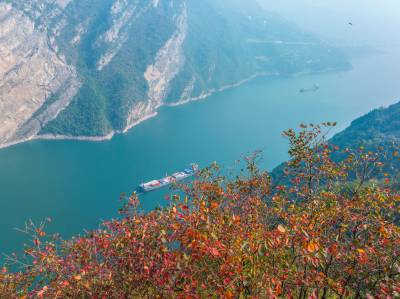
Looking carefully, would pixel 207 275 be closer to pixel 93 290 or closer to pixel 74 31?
pixel 93 290

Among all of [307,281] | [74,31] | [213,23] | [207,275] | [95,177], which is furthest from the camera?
[213,23]

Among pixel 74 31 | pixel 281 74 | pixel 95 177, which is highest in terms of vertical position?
pixel 74 31

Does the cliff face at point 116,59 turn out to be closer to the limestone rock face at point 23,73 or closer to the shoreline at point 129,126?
the limestone rock face at point 23,73

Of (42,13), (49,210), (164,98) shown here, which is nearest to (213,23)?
(164,98)

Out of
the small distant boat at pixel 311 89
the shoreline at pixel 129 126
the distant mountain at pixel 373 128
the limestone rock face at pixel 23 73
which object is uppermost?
the limestone rock face at pixel 23 73

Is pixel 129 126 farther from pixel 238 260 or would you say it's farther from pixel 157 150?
pixel 238 260

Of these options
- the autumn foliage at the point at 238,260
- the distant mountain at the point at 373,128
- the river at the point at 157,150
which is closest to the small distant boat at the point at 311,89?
the river at the point at 157,150

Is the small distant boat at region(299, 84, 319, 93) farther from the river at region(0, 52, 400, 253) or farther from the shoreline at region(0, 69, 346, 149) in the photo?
the shoreline at region(0, 69, 346, 149)

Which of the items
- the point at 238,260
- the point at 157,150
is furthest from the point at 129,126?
the point at 238,260

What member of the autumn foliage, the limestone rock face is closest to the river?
the limestone rock face
